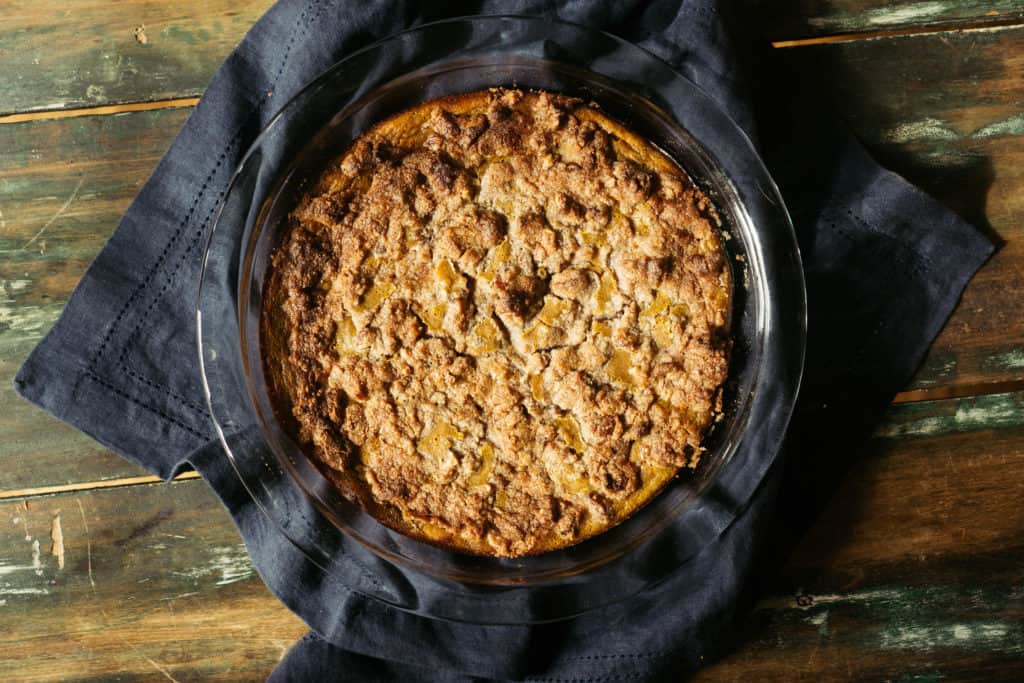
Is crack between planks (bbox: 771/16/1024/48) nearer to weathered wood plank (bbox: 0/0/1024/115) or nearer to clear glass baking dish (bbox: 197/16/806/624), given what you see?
weathered wood plank (bbox: 0/0/1024/115)

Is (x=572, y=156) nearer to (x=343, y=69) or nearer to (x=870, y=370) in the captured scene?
(x=343, y=69)

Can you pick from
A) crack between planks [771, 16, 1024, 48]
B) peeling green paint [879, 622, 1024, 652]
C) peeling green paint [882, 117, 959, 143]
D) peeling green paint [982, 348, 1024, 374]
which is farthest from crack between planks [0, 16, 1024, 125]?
peeling green paint [879, 622, 1024, 652]

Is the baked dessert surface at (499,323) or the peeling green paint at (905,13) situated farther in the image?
the peeling green paint at (905,13)

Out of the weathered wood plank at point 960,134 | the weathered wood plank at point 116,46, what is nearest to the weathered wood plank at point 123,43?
the weathered wood plank at point 116,46

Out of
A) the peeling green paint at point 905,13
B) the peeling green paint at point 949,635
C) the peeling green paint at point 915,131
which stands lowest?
the peeling green paint at point 949,635

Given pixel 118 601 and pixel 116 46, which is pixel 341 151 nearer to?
A: pixel 116 46

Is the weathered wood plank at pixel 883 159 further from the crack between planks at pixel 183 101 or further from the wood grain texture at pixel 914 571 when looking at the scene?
the wood grain texture at pixel 914 571
